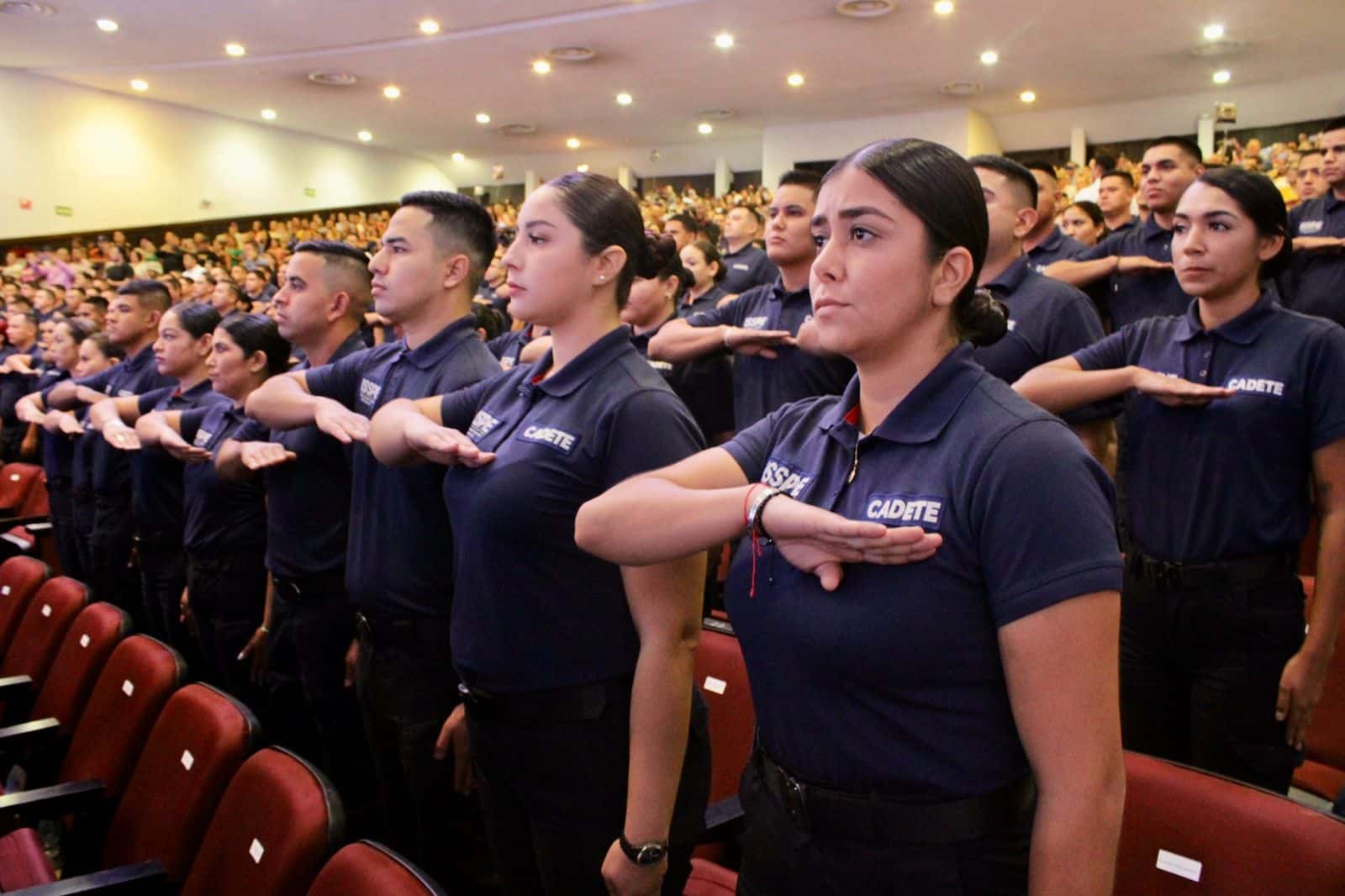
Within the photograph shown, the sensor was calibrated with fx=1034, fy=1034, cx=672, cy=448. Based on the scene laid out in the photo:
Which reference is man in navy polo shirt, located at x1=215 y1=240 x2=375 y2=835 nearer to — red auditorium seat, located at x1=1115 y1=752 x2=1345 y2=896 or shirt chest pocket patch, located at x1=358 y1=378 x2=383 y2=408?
shirt chest pocket patch, located at x1=358 y1=378 x2=383 y2=408

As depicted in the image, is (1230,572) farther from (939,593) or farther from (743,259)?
(743,259)

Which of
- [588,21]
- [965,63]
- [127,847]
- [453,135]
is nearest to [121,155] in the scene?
[453,135]

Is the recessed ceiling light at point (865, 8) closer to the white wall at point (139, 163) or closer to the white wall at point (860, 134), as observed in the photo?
the white wall at point (860, 134)

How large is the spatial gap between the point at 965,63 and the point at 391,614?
11938 mm

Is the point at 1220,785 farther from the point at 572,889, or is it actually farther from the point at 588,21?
the point at 588,21

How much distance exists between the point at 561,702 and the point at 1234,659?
4.28ft

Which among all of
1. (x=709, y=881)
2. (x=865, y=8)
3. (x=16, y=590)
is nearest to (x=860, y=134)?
(x=865, y=8)

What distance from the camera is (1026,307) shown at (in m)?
2.64

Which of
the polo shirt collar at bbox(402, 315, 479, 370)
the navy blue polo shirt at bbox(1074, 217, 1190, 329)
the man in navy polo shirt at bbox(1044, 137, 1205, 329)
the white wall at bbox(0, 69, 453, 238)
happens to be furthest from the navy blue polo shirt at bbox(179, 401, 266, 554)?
the white wall at bbox(0, 69, 453, 238)

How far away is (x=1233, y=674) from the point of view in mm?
1979

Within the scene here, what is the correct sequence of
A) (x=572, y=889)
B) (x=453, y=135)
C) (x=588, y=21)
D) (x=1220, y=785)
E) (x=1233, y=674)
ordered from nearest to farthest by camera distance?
1. (x=1220, y=785)
2. (x=572, y=889)
3. (x=1233, y=674)
4. (x=588, y=21)
5. (x=453, y=135)

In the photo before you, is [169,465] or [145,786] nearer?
[145,786]

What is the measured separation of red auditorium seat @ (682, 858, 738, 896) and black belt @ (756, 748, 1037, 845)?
83 cm

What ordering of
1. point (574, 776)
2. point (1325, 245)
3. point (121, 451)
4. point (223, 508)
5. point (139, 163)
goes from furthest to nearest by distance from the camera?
point (139, 163) → point (121, 451) → point (1325, 245) → point (223, 508) → point (574, 776)
